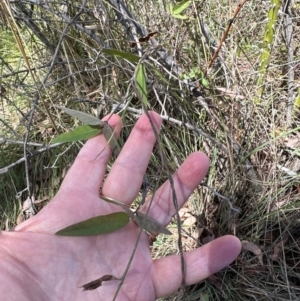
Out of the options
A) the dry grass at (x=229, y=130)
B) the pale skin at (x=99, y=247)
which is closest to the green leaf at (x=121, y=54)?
the pale skin at (x=99, y=247)

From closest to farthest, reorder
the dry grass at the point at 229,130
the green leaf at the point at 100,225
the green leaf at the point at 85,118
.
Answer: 1. the green leaf at the point at 100,225
2. the green leaf at the point at 85,118
3. the dry grass at the point at 229,130

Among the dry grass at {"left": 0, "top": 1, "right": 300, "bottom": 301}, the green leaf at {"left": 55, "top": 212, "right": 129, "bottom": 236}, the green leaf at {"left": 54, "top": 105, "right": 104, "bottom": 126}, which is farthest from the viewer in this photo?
the dry grass at {"left": 0, "top": 1, "right": 300, "bottom": 301}

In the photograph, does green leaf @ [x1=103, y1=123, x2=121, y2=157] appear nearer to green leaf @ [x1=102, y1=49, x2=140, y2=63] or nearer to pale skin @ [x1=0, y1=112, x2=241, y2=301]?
pale skin @ [x1=0, y1=112, x2=241, y2=301]

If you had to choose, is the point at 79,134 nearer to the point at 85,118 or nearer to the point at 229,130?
the point at 85,118

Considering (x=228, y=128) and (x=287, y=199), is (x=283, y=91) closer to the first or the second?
(x=228, y=128)

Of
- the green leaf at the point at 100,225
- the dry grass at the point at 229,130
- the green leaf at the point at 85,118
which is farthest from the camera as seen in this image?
the dry grass at the point at 229,130

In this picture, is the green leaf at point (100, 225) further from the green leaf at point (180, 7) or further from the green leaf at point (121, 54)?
the green leaf at point (180, 7)

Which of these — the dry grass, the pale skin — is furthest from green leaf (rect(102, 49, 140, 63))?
the dry grass

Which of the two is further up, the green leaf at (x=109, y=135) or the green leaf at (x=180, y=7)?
the green leaf at (x=180, y=7)
